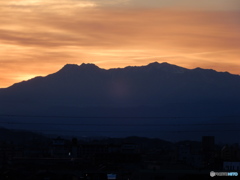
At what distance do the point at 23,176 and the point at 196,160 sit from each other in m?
80.5

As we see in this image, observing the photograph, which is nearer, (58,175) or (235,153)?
(58,175)

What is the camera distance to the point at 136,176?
101 m

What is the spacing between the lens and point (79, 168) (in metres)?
121

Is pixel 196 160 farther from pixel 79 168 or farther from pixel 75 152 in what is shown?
pixel 79 168

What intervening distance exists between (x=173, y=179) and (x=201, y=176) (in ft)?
28.9

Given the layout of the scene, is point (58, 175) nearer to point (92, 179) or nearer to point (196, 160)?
point (92, 179)

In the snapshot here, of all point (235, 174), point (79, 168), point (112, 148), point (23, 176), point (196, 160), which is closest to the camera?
point (235, 174)

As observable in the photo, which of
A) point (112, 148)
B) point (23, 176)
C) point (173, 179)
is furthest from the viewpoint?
point (112, 148)

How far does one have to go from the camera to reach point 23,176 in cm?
9950

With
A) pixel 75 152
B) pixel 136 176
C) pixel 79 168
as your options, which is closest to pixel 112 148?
pixel 75 152

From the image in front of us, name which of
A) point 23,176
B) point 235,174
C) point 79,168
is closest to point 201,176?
point 235,174

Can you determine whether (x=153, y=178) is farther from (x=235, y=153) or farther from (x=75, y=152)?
(x=75, y=152)

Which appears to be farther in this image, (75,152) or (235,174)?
(75,152)

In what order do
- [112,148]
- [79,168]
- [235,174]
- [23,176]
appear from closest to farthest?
1. [235,174]
2. [23,176]
3. [79,168]
4. [112,148]
